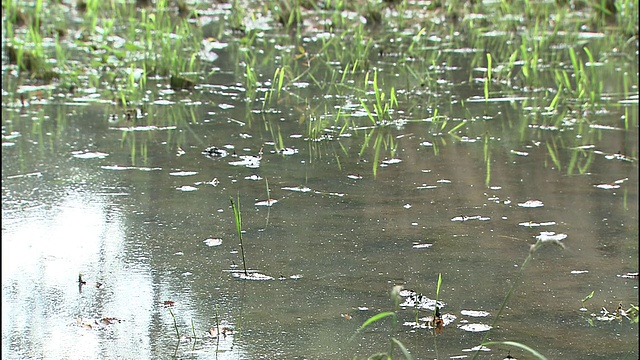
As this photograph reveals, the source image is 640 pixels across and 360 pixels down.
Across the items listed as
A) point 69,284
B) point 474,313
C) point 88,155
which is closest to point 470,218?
point 474,313

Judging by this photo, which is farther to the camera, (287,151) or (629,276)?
(287,151)

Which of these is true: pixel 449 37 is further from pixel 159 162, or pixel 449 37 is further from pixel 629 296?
pixel 629 296

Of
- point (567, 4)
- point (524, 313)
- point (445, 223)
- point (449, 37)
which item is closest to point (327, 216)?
point (445, 223)

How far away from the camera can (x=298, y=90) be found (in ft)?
19.3

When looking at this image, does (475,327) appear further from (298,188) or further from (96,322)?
(298,188)

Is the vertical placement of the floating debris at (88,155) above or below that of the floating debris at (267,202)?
below

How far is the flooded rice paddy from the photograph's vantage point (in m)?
2.66

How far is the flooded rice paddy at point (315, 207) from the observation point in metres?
2.66

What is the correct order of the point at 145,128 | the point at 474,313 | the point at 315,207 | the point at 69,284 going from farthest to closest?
1. the point at 145,128
2. the point at 315,207
3. the point at 69,284
4. the point at 474,313

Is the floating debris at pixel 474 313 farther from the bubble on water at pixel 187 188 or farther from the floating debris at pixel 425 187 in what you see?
the bubble on water at pixel 187 188

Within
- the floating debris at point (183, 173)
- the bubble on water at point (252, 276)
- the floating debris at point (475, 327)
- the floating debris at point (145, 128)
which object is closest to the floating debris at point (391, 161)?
the floating debris at point (183, 173)

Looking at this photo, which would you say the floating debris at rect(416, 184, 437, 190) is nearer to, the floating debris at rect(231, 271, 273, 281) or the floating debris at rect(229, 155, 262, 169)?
the floating debris at rect(229, 155, 262, 169)

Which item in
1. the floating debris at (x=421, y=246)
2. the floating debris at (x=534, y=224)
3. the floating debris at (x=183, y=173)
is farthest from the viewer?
Answer: the floating debris at (x=183, y=173)

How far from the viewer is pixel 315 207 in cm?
368
